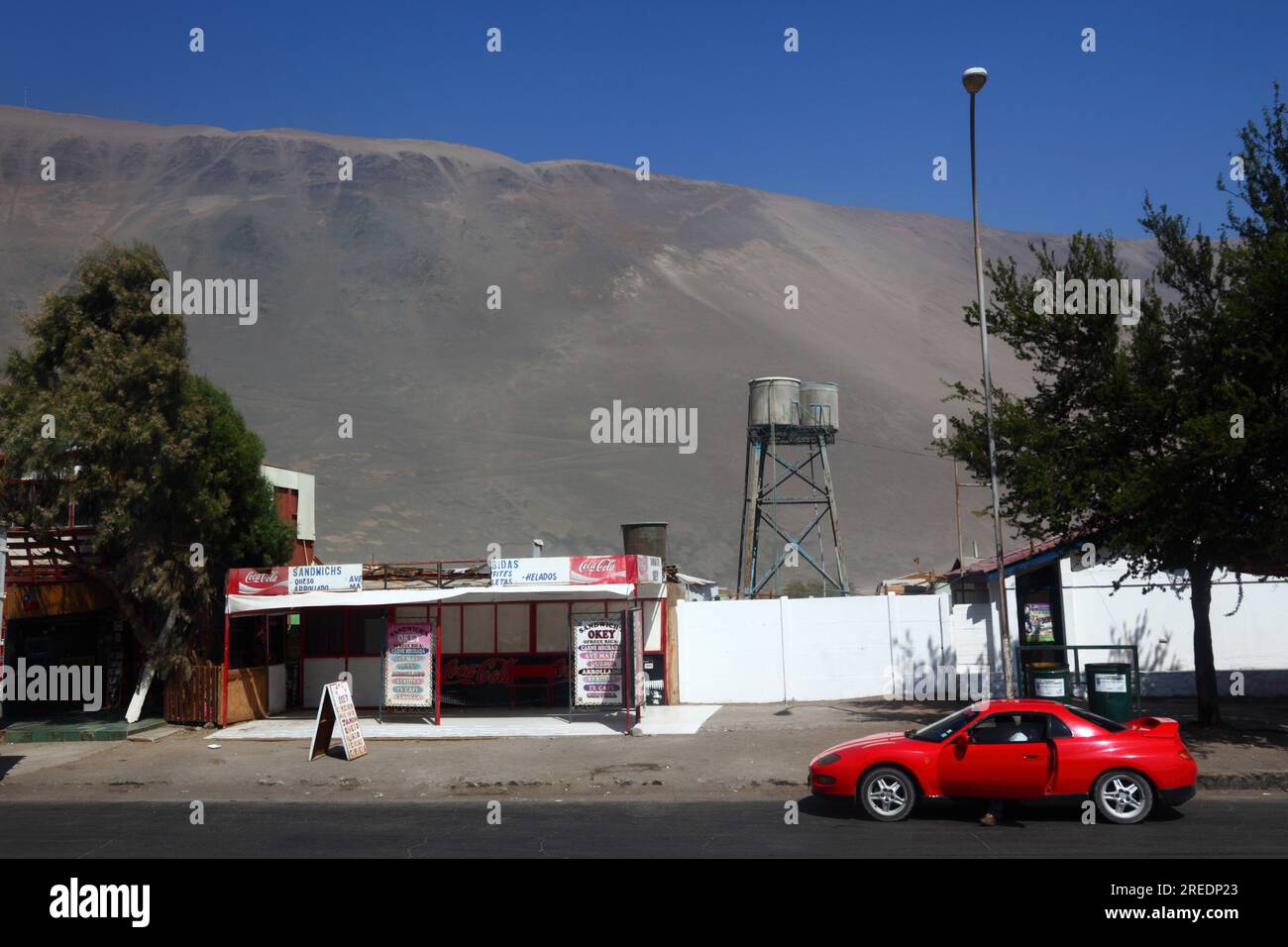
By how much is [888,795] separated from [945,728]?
3.67 feet

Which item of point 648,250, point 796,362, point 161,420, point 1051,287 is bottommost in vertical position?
point 161,420

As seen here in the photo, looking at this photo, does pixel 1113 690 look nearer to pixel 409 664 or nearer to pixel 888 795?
pixel 888 795

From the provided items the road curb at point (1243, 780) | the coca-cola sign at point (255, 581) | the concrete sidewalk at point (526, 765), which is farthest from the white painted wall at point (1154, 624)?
the coca-cola sign at point (255, 581)

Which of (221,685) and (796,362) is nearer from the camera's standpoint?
(221,685)

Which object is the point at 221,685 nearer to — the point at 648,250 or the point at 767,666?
the point at 767,666

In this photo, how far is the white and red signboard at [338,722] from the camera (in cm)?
1839

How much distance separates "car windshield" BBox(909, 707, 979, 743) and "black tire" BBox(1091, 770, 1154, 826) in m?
1.55

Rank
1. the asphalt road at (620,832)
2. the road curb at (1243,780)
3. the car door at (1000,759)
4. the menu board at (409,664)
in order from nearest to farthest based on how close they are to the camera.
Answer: the asphalt road at (620,832) < the car door at (1000,759) < the road curb at (1243,780) < the menu board at (409,664)

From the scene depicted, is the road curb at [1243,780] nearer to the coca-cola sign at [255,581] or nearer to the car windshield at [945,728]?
the car windshield at [945,728]

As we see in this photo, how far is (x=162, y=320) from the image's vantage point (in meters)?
22.2

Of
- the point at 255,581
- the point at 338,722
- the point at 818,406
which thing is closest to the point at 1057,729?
the point at 338,722

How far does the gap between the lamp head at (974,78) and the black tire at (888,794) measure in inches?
440
